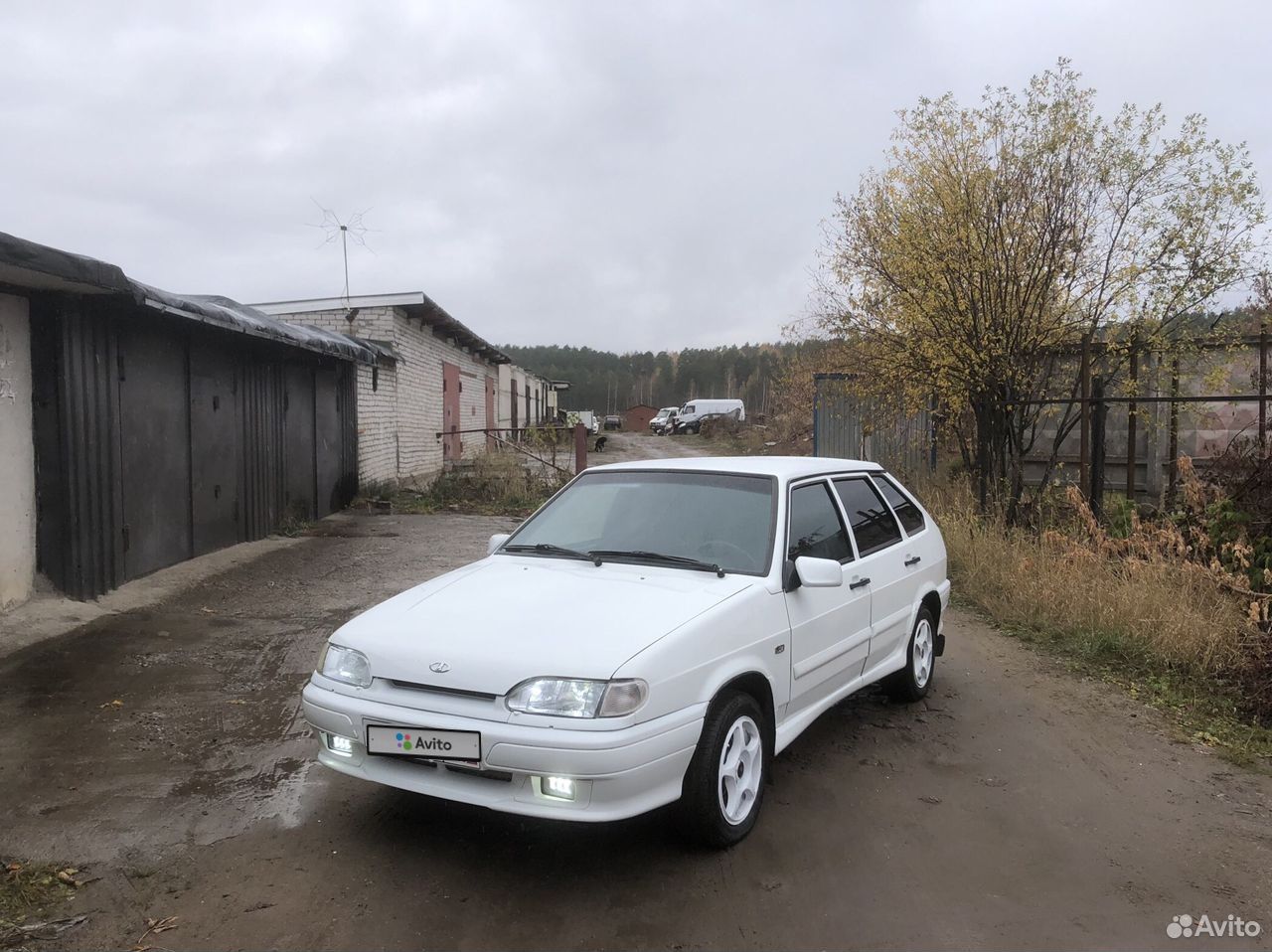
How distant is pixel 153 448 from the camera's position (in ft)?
26.1

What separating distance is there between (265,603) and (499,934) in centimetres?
534

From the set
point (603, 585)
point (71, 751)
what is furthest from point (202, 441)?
point (603, 585)

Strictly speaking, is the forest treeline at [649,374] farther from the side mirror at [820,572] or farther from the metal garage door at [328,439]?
the side mirror at [820,572]

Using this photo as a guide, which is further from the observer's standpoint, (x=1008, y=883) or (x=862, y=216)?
(x=862, y=216)

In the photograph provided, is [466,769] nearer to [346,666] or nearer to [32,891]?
[346,666]

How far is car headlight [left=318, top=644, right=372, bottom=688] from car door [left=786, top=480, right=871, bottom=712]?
175 centimetres

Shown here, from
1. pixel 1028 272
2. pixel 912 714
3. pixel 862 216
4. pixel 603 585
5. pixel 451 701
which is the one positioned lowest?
pixel 912 714

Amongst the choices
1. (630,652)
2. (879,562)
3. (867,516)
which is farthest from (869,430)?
(630,652)

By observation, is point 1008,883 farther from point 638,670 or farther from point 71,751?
point 71,751

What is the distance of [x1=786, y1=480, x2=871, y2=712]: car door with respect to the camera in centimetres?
373

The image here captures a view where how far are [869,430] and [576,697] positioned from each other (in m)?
11.4

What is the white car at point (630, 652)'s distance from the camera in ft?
9.37

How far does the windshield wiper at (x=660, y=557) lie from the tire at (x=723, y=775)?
59 centimetres

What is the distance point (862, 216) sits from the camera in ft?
38.2
